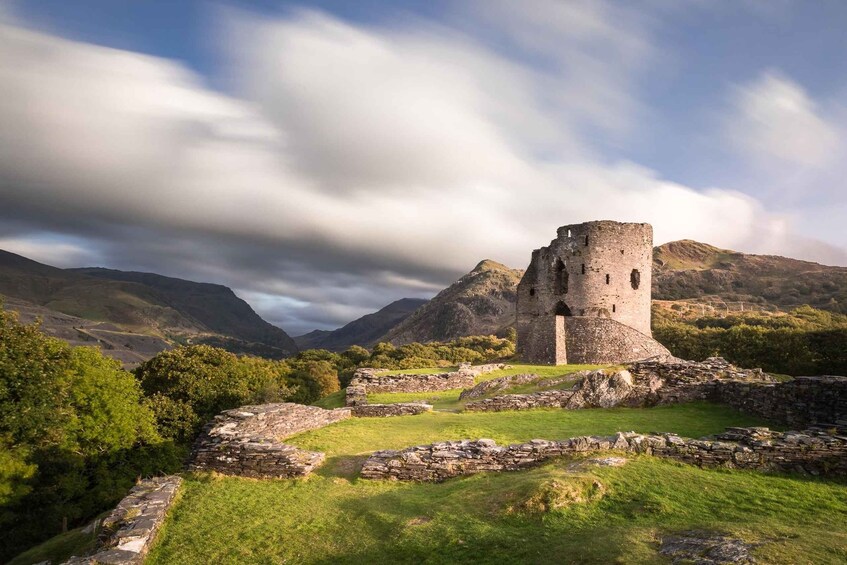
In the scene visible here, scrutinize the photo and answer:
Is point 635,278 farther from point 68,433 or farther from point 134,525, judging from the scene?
point 68,433

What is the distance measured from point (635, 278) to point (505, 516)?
3063cm

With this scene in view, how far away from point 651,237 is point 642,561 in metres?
33.2

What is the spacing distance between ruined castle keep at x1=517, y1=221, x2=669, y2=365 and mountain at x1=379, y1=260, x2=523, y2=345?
9064 cm

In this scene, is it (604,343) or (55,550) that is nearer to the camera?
(55,550)

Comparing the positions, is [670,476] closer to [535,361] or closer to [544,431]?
[544,431]

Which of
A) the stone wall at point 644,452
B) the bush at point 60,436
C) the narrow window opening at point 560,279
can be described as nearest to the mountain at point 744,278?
the narrow window opening at point 560,279

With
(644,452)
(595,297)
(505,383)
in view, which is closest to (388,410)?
(505,383)

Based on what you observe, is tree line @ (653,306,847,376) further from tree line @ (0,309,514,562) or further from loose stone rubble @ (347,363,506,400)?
tree line @ (0,309,514,562)

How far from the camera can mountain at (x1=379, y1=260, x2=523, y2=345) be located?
145m

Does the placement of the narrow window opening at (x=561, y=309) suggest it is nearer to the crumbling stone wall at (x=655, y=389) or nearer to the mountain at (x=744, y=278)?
the crumbling stone wall at (x=655, y=389)

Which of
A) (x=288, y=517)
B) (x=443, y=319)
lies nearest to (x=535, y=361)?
(x=288, y=517)

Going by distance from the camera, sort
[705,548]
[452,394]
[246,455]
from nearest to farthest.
Result: [705,548] < [246,455] < [452,394]

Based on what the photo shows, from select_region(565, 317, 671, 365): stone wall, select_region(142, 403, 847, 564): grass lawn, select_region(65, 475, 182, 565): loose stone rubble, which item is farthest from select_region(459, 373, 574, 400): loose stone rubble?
select_region(65, 475, 182, 565): loose stone rubble

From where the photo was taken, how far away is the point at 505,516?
969cm
